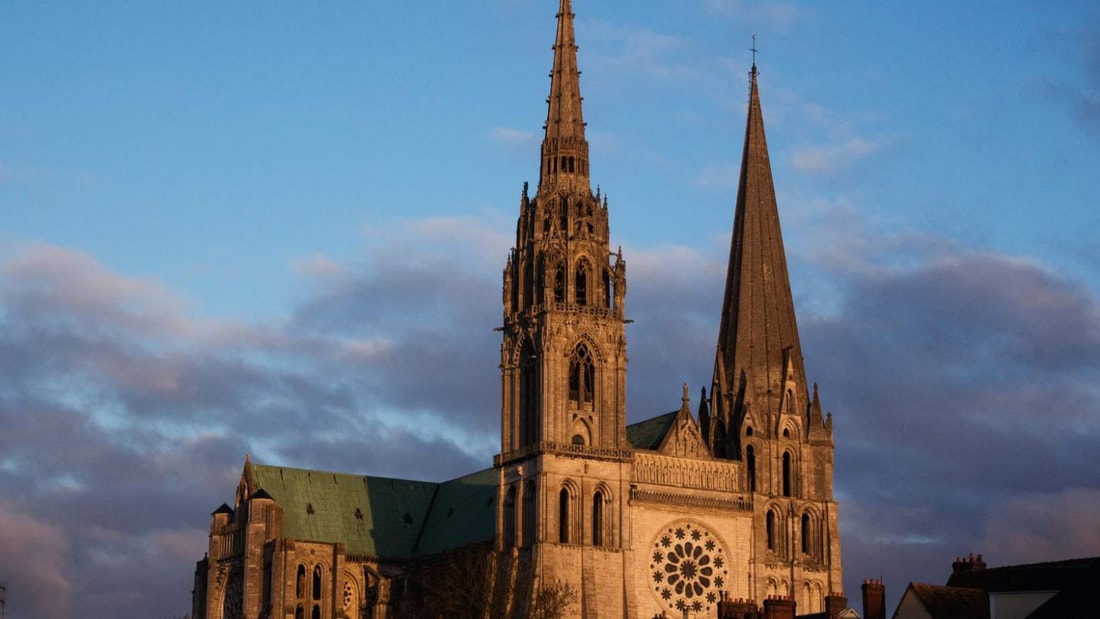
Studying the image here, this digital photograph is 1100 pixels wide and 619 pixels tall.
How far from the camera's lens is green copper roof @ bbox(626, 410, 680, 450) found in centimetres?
9994

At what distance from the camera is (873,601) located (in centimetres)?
6775

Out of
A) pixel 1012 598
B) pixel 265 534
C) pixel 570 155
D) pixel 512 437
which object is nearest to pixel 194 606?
pixel 265 534

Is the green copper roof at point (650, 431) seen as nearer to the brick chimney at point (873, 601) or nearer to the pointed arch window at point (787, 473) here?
the pointed arch window at point (787, 473)

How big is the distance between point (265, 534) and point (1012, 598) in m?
55.1

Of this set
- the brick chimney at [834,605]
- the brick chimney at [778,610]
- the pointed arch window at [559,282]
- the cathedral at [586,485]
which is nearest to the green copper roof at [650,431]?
the cathedral at [586,485]

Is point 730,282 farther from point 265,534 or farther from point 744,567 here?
point 265,534

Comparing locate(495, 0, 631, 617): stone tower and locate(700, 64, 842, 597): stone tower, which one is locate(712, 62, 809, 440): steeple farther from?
locate(495, 0, 631, 617): stone tower

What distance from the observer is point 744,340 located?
10569 centimetres

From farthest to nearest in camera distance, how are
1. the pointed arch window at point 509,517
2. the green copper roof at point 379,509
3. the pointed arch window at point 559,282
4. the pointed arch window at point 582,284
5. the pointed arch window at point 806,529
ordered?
the green copper roof at point 379,509, the pointed arch window at point 806,529, the pointed arch window at point 582,284, the pointed arch window at point 559,282, the pointed arch window at point 509,517

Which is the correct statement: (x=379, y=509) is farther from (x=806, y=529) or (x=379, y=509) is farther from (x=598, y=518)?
(x=806, y=529)

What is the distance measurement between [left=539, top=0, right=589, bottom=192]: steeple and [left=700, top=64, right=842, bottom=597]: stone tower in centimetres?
1091

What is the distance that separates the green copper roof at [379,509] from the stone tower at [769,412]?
13852mm

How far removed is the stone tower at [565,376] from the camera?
9400 cm

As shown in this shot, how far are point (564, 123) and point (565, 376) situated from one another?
45.7 feet
